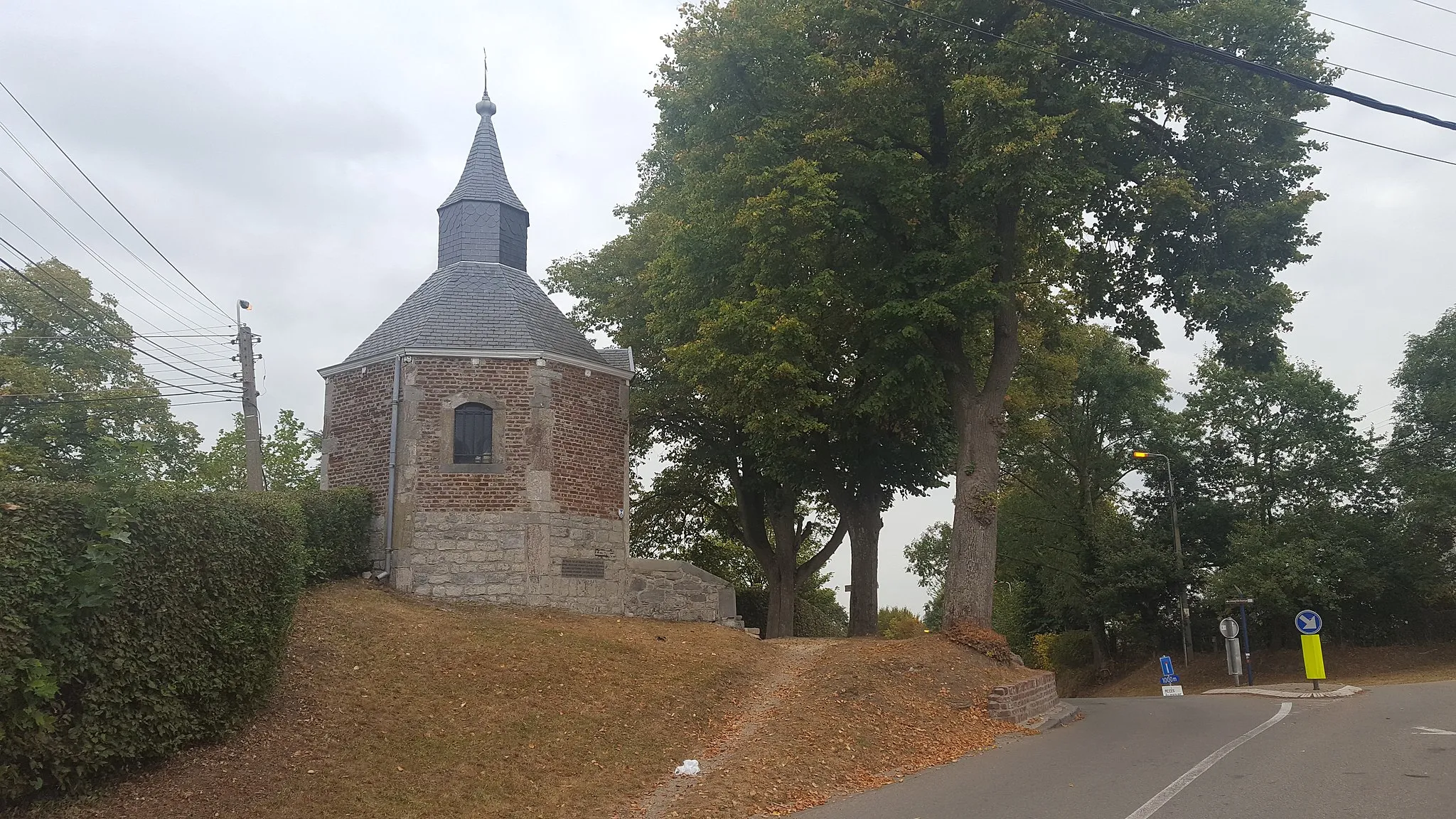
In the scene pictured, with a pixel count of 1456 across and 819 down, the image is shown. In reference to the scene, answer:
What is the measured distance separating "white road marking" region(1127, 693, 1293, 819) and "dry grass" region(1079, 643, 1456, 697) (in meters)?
16.0

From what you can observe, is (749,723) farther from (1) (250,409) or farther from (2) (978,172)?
(1) (250,409)

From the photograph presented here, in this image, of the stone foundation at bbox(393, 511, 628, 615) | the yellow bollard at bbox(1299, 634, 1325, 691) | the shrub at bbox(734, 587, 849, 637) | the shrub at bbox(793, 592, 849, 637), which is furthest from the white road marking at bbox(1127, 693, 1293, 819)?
the shrub at bbox(734, 587, 849, 637)

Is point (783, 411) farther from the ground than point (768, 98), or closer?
closer

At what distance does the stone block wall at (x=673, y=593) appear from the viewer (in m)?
20.8

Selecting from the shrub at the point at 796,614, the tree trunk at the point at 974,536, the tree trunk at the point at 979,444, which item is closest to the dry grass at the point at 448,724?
the tree trunk at the point at 974,536

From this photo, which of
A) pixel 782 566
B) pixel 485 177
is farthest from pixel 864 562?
pixel 485 177

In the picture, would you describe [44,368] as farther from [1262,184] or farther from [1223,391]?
[1223,391]

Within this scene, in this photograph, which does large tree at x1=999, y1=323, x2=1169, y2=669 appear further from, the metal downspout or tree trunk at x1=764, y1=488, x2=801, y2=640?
the metal downspout

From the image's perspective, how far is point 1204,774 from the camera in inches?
420

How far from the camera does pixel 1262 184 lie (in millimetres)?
17438

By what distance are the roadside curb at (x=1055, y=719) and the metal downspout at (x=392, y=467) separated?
11.9 metres

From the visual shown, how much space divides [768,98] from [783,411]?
240 inches

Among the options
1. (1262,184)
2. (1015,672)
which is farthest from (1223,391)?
(1015,672)

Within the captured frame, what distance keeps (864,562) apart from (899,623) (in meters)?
27.7
